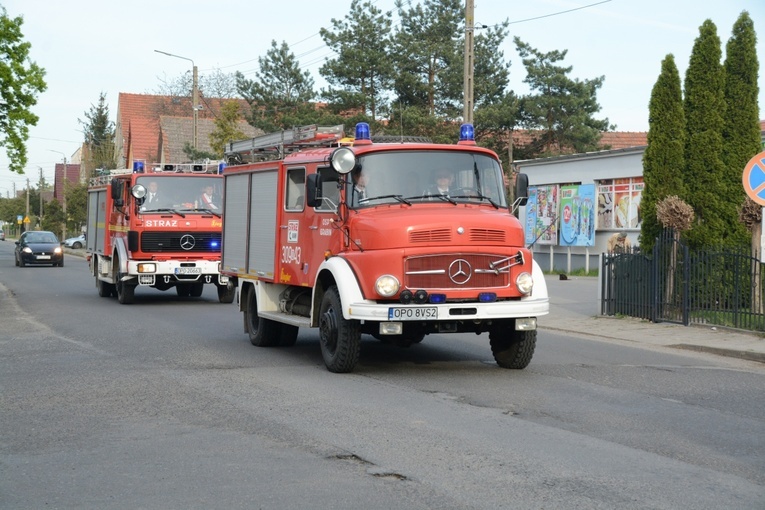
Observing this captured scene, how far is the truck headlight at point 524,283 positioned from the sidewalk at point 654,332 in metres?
4.14

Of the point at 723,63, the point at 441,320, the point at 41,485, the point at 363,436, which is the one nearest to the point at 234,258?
the point at 441,320

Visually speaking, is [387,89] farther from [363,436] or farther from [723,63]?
[363,436]

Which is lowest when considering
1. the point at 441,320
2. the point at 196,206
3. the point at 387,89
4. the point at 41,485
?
the point at 41,485

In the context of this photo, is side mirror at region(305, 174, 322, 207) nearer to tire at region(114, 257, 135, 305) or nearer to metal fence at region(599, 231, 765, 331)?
metal fence at region(599, 231, 765, 331)

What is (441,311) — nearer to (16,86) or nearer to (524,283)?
(524,283)

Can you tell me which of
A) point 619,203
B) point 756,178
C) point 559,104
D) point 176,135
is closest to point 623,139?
point 559,104

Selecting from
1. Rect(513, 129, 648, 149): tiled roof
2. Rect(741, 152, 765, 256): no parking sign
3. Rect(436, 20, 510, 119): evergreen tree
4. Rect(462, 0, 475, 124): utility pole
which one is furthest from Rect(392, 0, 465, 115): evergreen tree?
Rect(741, 152, 765, 256): no parking sign

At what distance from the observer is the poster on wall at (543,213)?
3769cm

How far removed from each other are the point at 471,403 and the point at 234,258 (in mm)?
6259

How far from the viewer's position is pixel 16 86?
33.9 metres

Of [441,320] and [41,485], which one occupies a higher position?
[441,320]

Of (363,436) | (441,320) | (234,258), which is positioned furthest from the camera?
(234,258)

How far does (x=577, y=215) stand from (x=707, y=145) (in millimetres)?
17977

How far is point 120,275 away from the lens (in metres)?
22.2
